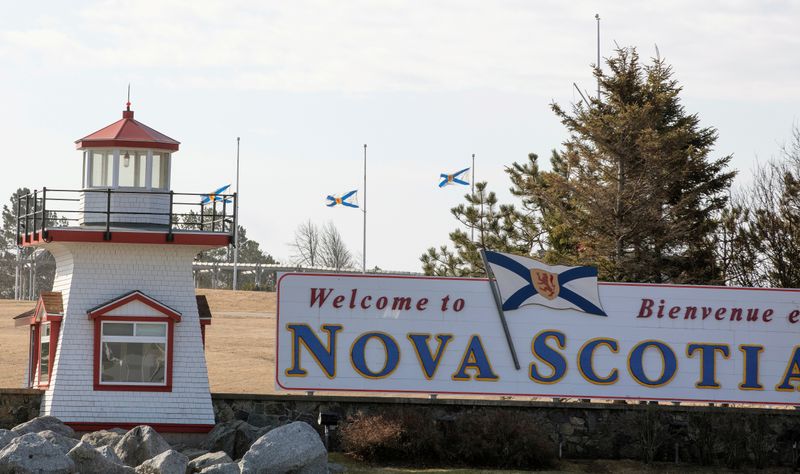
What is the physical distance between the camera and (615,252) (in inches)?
1679

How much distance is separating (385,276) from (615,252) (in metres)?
13.8

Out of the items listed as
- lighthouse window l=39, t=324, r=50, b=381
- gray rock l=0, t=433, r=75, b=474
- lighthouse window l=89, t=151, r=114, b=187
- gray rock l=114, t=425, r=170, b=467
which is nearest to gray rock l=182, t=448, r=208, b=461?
gray rock l=114, t=425, r=170, b=467

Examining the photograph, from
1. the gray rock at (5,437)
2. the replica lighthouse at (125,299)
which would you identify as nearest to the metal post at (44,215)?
the replica lighthouse at (125,299)

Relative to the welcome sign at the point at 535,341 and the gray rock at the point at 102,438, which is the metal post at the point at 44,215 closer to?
the gray rock at the point at 102,438

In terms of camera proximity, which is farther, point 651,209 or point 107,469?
point 651,209

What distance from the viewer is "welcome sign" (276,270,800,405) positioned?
101 feet

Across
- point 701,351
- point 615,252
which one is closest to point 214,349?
point 615,252

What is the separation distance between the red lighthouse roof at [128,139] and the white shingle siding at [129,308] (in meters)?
2.21

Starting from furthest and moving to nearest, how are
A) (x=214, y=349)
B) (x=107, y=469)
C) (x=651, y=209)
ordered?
(x=214, y=349)
(x=651, y=209)
(x=107, y=469)

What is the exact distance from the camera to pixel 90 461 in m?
23.9

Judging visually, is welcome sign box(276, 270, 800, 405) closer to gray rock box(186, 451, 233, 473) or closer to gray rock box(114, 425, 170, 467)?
gray rock box(114, 425, 170, 467)

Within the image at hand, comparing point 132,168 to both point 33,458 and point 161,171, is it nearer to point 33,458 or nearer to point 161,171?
point 161,171

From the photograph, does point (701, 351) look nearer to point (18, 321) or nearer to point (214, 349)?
point (18, 321)

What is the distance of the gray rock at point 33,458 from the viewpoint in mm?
23172
